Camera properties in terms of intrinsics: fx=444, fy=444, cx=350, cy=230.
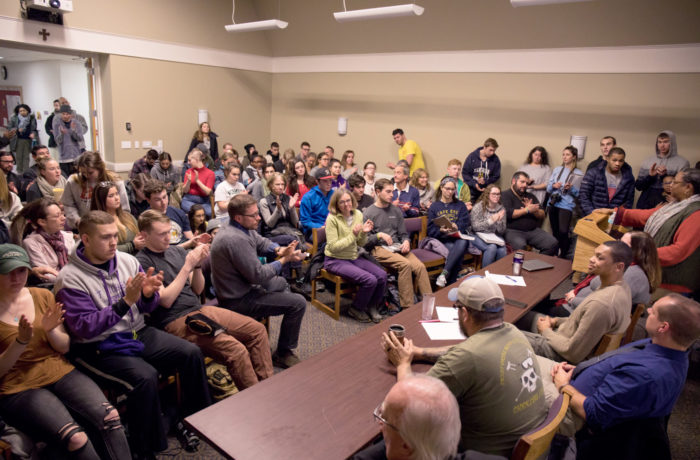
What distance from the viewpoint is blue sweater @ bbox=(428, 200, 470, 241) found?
5.17 m

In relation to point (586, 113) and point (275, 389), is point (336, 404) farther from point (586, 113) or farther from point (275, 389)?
point (586, 113)

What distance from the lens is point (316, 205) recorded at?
5.07 meters

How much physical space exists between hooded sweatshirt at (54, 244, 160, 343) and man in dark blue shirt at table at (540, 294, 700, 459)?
2321 mm

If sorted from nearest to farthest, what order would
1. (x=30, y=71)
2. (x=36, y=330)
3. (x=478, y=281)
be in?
(x=478, y=281), (x=36, y=330), (x=30, y=71)

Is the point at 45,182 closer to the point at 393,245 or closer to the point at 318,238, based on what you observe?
the point at 318,238

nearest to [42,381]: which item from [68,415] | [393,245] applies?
[68,415]

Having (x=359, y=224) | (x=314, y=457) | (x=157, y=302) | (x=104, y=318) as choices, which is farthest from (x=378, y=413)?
(x=359, y=224)

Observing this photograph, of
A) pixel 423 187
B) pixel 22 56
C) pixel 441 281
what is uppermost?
pixel 22 56

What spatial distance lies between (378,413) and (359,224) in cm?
276

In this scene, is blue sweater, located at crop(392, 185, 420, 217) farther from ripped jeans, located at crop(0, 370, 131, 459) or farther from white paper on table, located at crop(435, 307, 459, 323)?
ripped jeans, located at crop(0, 370, 131, 459)

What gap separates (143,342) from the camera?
2.53m

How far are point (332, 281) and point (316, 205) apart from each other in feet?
3.42

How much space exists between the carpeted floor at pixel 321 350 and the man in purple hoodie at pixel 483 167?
3.38 metres


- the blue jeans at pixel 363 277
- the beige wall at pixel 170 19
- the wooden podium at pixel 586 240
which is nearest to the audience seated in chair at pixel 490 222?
the wooden podium at pixel 586 240
